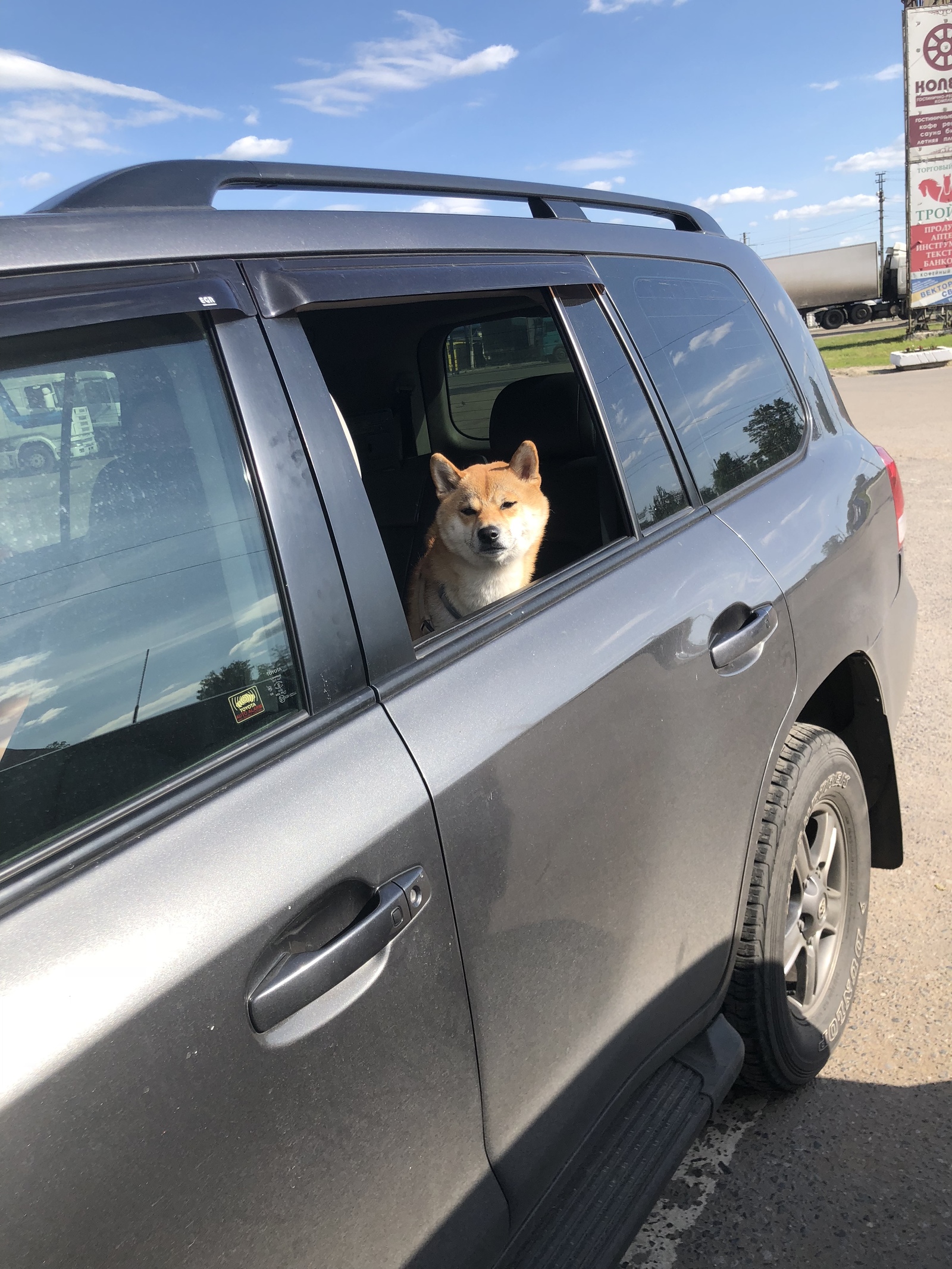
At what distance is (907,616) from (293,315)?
2445 millimetres

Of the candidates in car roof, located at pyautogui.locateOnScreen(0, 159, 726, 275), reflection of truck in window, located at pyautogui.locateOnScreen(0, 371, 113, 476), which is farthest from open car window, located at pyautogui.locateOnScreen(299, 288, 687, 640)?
reflection of truck in window, located at pyautogui.locateOnScreen(0, 371, 113, 476)

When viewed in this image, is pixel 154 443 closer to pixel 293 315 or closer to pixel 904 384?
pixel 293 315

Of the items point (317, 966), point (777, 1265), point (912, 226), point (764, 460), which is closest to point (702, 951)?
point (777, 1265)

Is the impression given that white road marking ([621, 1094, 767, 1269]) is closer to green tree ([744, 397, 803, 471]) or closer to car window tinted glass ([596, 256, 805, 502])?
car window tinted glass ([596, 256, 805, 502])

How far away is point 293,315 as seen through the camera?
4.22ft

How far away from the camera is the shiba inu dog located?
2898 millimetres

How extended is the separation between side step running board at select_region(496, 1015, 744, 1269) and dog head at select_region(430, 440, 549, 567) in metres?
1.71

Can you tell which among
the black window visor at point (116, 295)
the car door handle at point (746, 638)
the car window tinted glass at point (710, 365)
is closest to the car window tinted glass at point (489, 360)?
the car window tinted glass at point (710, 365)

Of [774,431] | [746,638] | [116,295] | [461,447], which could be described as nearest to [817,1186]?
[746,638]

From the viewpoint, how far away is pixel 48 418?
106 cm

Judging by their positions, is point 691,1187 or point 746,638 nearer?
point 746,638

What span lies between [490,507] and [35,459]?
2.17m

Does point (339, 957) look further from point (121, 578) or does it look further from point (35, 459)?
point (35, 459)

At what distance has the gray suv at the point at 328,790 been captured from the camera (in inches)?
36.9
